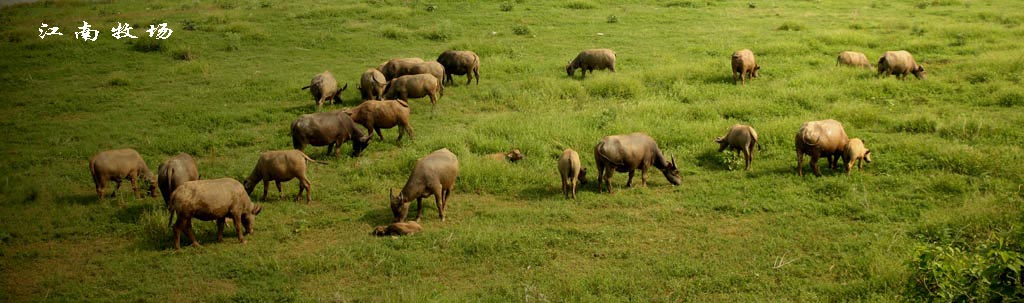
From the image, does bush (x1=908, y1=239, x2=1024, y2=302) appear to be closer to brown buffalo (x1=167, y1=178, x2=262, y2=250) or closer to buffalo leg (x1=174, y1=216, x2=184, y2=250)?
brown buffalo (x1=167, y1=178, x2=262, y2=250)

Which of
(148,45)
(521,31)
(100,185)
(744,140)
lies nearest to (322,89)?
(100,185)

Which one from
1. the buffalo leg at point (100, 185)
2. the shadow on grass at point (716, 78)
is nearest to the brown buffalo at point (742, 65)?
the shadow on grass at point (716, 78)

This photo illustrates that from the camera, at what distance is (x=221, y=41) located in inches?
901

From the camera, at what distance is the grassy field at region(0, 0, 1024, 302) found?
8375 millimetres

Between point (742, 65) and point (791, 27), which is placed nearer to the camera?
point (742, 65)

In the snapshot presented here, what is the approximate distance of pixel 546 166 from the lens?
1203 cm

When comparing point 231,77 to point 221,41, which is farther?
point 221,41

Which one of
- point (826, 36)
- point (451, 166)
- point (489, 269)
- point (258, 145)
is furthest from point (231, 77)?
point (826, 36)

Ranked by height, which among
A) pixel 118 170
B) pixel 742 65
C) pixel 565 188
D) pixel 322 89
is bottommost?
pixel 565 188

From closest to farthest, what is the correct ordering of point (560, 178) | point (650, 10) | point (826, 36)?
point (560, 178), point (826, 36), point (650, 10)

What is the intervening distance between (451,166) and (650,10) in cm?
1711

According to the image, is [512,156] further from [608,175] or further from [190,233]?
[190,233]

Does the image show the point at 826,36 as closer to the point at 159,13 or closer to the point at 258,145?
the point at 258,145

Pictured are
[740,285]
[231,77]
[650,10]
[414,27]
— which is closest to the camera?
[740,285]
